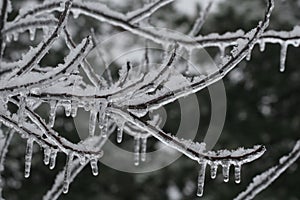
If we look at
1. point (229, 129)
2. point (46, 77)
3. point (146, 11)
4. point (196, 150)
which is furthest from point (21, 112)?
point (229, 129)

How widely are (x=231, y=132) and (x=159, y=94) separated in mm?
5138


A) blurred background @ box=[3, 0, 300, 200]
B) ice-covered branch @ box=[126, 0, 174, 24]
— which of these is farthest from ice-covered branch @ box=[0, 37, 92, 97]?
blurred background @ box=[3, 0, 300, 200]

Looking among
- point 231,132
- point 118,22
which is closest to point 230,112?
point 231,132

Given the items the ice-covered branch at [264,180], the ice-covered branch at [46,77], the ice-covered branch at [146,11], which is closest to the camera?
the ice-covered branch at [46,77]

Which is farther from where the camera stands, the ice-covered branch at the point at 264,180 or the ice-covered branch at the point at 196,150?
the ice-covered branch at the point at 264,180

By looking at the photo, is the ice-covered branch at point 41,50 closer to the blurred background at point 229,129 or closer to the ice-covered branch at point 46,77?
the ice-covered branch at point 46,77

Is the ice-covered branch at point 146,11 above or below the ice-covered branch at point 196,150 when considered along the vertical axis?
above

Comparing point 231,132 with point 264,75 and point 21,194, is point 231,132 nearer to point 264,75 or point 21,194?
point 264,75

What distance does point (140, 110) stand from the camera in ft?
2.82

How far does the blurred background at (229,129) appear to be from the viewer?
5773 mm

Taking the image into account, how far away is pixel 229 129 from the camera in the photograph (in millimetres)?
5941

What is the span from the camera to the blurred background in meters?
5.77

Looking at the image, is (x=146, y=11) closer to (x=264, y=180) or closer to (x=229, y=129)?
(x=264, y=180)

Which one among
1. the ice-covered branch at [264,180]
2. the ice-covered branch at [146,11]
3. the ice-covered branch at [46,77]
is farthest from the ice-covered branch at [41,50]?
the ice-covered branch at [264,180]
